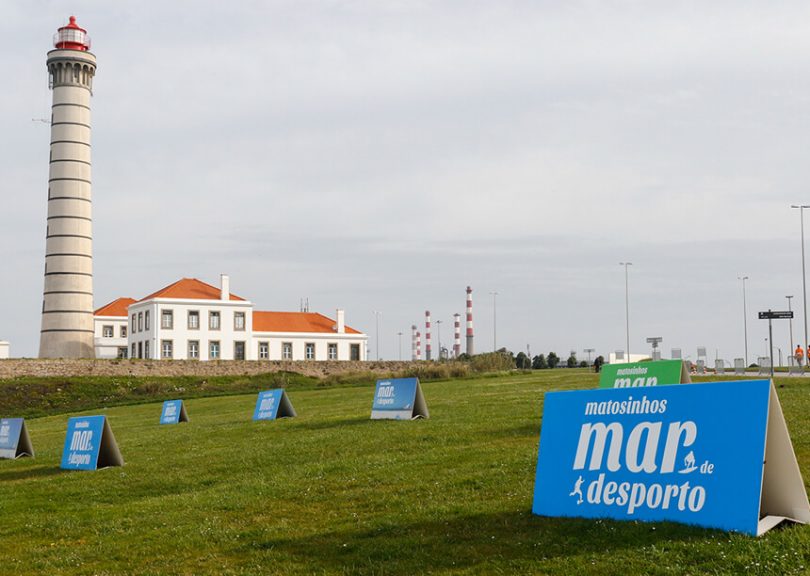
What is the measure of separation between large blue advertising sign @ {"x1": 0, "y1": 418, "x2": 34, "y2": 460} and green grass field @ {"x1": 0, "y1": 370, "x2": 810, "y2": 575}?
1717 millimetres

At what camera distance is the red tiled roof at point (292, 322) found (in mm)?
100688

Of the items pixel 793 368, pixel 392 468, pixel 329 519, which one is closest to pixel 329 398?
pixel 793 368

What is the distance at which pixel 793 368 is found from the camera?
46.9 m

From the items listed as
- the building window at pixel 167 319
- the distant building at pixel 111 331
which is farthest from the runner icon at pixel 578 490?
the distant building at pixel 111 331

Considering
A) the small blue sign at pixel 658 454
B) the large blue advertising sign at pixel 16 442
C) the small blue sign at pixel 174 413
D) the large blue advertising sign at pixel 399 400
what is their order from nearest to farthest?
the small blue sign at pixel 658 454 → the large blue advertising sign at pixel 399 400 → the large blue advertising sign at pixel 16 442 → the small blue sign at pixel 174 413

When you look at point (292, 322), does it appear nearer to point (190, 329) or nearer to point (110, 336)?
point (190, 329)

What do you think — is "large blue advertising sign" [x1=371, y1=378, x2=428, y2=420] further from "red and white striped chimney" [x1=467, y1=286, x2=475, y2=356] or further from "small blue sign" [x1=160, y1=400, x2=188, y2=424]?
"red and white striped chimney" [x1=467, y1=286, x2=475, y2=356]

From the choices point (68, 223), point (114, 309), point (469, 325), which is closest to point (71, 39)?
point (68, 223)

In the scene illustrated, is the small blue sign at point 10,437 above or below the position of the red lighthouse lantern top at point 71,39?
below

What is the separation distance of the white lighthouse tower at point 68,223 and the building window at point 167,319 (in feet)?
30.6

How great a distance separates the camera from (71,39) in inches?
3248

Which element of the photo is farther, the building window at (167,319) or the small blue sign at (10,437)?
the building window at (167,319)

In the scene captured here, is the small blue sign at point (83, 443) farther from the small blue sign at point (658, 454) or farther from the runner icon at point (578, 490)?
the runner icon at point (578, 490)

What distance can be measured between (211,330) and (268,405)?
65654 mm
